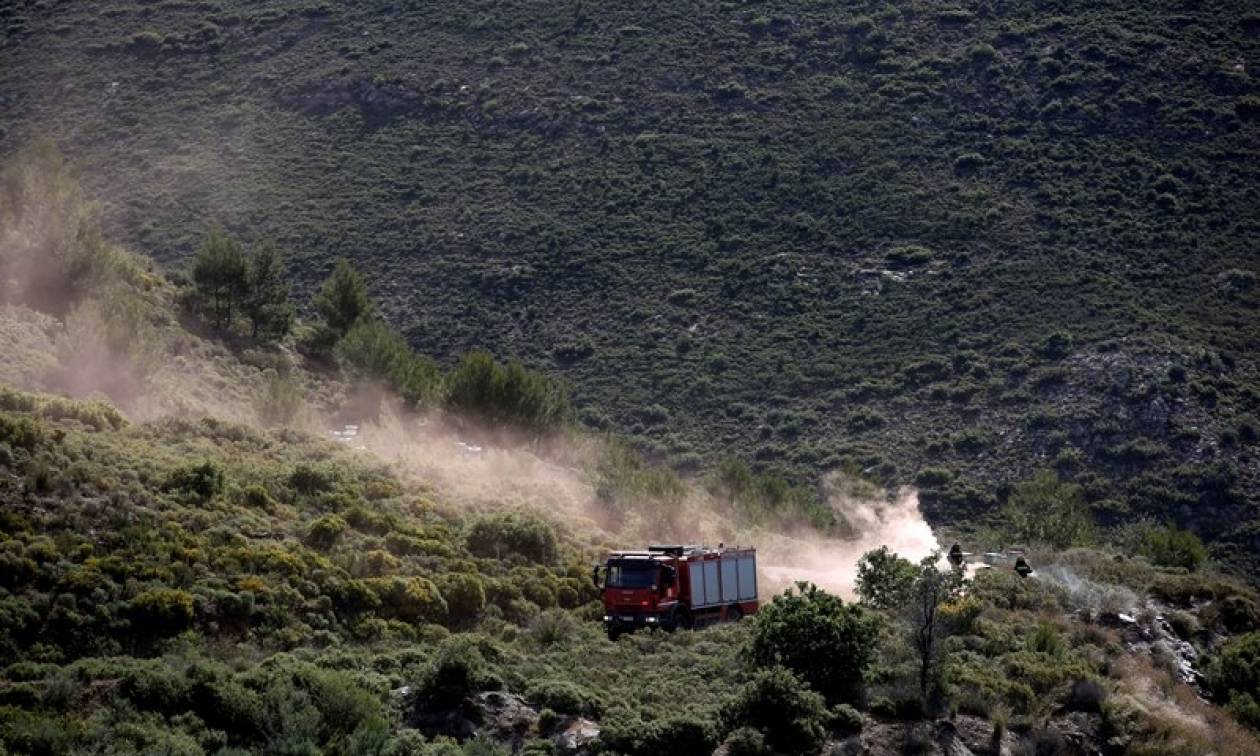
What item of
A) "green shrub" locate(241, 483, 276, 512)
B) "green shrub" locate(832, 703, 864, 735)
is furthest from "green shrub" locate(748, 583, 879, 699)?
"green shrub" locate(241, 483, 276, 512)

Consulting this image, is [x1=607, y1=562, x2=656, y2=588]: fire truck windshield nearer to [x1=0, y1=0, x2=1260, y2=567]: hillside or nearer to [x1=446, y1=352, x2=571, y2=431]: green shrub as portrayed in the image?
[x1=446, y1=352, x2=571, y2=431]: green shrub

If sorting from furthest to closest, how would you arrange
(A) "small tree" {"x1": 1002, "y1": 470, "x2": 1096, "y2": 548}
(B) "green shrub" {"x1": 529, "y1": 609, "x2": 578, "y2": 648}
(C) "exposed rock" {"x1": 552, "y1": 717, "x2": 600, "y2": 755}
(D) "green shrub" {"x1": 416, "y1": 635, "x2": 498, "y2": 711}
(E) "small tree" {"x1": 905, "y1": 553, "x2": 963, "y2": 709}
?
1. (A) "small tree" {"x1": 1002, "y1": 470, "x2": 1096, "y2": 548}
2. (B) "green shrub" {"x1": 529, "y1": 609, "x2": 578, "y2": 648}
3. (E) "small tree" {"x1": 905, "y1": 553, "x2": 963, "y2": 709}
4. (D) "green shrub" {"x1": 416, "y1": 635, "x2": 498, "y2": 711}
5. (C) "exposed rock" {"x1": 552, "y1": 717, "x2": 600, "y2": 755}

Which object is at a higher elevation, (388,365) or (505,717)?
(388,365)

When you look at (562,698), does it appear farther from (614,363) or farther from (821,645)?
(614,363)

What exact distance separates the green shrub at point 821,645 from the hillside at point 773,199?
3201 centimetres

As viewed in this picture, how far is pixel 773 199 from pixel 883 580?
47.5 meters

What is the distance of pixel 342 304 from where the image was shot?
6494 cm

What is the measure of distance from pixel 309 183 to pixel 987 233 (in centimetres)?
3759

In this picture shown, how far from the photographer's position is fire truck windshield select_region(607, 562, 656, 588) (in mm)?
34625

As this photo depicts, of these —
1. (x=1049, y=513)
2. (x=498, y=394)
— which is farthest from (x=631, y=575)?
(x=1049, y=513)

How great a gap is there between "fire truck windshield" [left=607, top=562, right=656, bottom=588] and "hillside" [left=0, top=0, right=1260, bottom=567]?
2840cm

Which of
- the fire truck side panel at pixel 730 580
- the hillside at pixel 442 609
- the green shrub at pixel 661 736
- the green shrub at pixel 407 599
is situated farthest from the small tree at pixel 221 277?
the green shrub at pixel 661 736

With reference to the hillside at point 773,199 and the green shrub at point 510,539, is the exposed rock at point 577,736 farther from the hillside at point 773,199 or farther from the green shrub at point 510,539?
the hillside at point 773,199

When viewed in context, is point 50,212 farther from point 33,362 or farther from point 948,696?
point 948,696
